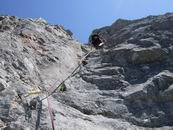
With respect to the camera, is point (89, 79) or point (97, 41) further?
point (97, 41)

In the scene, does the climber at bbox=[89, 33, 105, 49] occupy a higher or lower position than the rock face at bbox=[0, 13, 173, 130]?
higher

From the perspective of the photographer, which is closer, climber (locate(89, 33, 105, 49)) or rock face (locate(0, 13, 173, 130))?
rock face (locate(0, 13, 173, 130))

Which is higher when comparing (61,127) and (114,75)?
(114,75)

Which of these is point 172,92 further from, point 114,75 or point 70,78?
point 70,78

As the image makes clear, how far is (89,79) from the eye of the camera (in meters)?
13.0

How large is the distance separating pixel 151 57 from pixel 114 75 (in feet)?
5.79

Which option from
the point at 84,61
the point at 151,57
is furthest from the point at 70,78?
the point at 151,57

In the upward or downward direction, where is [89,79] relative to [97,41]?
downward

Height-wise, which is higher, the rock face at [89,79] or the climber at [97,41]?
the climber at [97,41]

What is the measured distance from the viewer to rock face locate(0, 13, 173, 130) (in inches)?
400

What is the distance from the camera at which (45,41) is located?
16.0 meters

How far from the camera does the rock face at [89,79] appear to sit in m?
10.1

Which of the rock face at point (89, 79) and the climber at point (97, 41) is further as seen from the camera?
the climber at point (97, 41)

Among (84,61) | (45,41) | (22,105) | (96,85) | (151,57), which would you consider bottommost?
(22,105)
